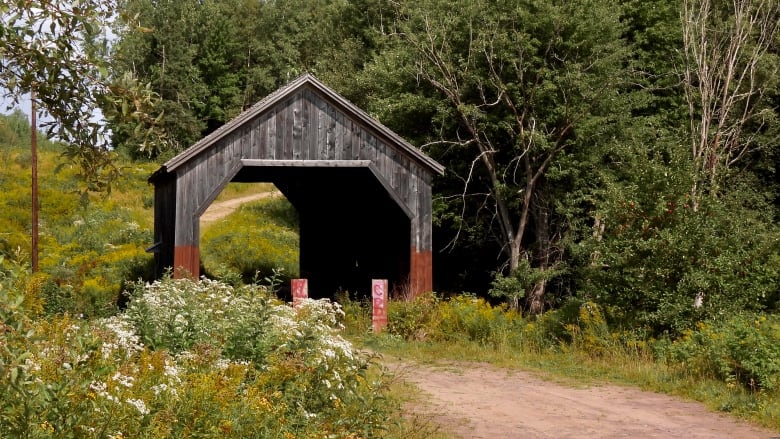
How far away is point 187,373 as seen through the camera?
7113 mm

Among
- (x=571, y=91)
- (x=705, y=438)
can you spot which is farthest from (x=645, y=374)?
(x=571, y=91)

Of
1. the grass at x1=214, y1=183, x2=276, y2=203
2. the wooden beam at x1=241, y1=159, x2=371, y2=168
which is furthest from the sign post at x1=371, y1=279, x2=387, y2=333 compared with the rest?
the grass at x1=214, y1=183, x2=276, y2=203

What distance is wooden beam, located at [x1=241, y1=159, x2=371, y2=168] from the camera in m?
19.2

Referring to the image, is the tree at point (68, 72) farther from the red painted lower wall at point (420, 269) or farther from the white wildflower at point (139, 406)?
the red painted lower wall at point (420, 269)

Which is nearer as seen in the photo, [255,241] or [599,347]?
[599,347]

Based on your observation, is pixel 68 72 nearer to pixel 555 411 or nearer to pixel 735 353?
pixel 555 411

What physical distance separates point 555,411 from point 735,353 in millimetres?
2944

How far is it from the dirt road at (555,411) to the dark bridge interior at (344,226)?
8.48 m

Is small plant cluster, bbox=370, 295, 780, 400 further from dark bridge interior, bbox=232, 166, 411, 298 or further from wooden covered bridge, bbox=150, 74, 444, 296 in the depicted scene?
dark bridge interior, bbox=232, 166, 411, 298

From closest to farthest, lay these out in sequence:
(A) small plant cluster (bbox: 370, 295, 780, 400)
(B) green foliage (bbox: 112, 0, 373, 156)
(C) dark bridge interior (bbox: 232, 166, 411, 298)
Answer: (A) small plant cluster (bbox: 370, 295, 780, 400), (C) dark bridge interior (bbox: 232, 166, 411, 298), (B) green foliage (bbox: 112, 0, 373, 156)

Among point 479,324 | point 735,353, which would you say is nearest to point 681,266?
point 735,353

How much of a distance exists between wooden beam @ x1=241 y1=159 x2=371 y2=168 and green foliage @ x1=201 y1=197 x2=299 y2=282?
9404mm

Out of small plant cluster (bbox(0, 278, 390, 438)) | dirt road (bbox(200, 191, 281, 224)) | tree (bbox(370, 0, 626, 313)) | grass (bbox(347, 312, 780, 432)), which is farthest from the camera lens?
dirt road (bbox(200, 191, 281, 224))

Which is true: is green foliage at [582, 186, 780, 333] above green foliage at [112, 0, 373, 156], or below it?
below
